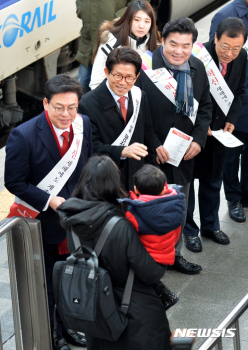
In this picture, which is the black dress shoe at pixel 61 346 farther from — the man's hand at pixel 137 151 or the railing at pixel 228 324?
the railing at pixel 228 324

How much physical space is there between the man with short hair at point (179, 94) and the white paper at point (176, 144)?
0.11 feet

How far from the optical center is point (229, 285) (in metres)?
3.92

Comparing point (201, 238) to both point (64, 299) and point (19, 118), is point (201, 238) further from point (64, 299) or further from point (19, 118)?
point (19, 118)

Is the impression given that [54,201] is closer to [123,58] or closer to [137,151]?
[137,151]

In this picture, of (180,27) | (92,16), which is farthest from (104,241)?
(92,16)

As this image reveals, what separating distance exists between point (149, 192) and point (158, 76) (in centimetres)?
143

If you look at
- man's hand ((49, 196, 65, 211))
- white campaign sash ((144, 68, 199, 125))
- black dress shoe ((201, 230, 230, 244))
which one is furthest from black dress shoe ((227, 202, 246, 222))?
man's hand ((49, 196, 65, 211))

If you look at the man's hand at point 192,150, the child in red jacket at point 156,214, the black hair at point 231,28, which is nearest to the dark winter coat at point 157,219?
the child in red jacket at point 156,214

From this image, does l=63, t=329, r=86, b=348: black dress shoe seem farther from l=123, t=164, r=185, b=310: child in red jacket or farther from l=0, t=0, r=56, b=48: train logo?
l=0, t=0, r=56, b=48: train logo

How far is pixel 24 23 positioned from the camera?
238 inches

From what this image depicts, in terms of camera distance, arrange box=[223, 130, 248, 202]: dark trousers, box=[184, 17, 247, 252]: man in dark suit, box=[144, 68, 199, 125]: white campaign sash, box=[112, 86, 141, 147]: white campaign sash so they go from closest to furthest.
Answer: box=[112, 86, 141, 147]: white campaign sash, box=[144, 68, 199, 125]: white campaign sash, box=[184, 17, 247, 252]: man in dark suit, box=[223, 130, 248, 202]: dark trousers

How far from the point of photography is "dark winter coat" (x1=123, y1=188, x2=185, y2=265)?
2.35m

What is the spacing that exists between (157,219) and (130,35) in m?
2.42

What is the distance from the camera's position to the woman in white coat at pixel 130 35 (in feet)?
14.3
